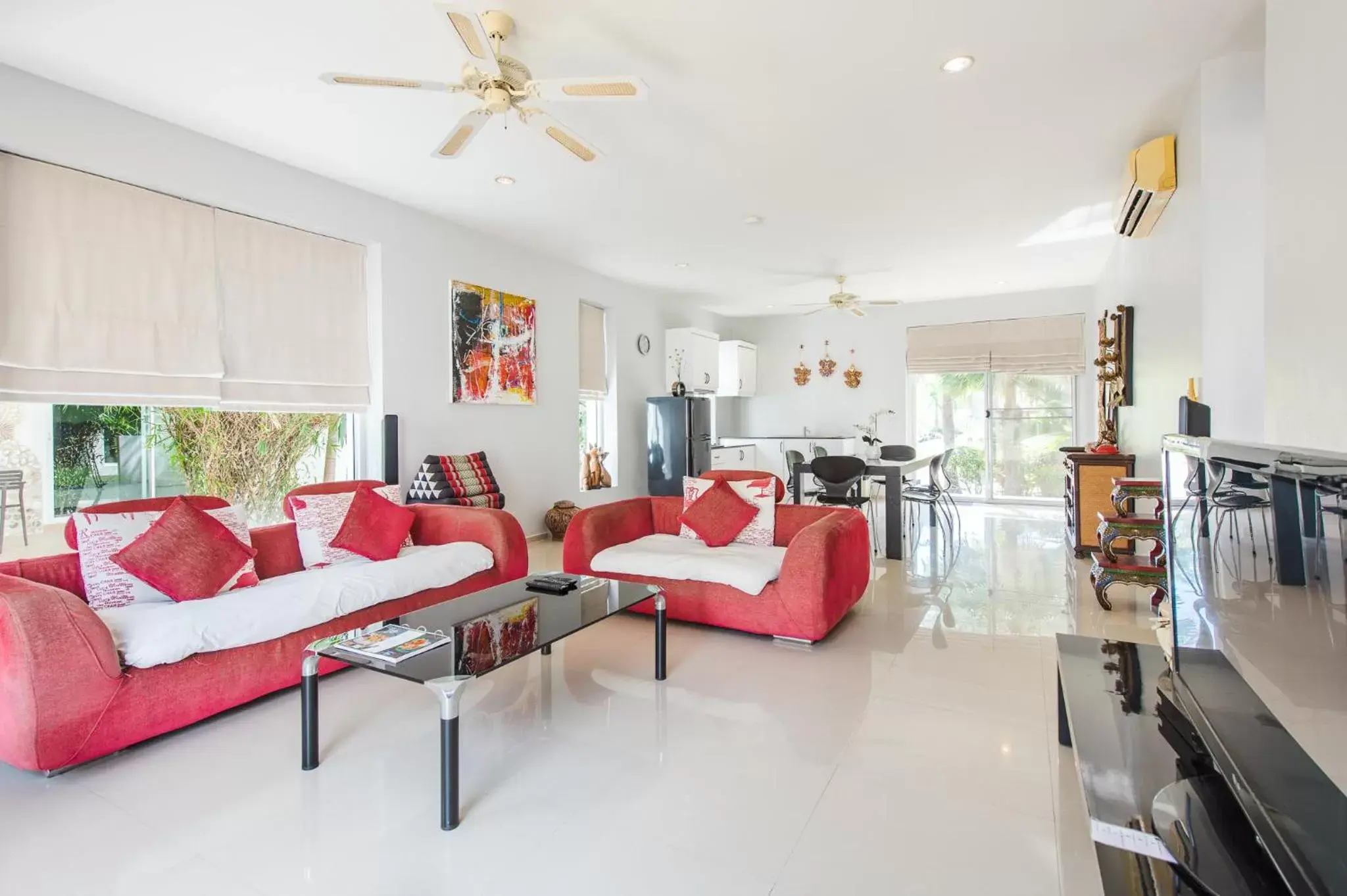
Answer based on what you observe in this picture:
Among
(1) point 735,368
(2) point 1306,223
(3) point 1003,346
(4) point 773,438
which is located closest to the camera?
(2) point 1306,223

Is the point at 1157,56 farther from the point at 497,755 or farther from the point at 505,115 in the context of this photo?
the point at 497,755

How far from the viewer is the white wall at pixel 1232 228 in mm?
2812

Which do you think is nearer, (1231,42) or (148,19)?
(148,19)

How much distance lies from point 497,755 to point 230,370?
303cm

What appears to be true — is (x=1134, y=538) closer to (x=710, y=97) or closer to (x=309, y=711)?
(x=710, y=97)

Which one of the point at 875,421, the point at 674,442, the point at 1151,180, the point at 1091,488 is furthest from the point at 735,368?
the point at 1151,180

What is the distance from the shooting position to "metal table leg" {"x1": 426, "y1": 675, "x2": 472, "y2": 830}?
5.83 ft

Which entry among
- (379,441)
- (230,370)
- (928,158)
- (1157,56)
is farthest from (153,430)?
(1157,56)

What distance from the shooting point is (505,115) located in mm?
3305

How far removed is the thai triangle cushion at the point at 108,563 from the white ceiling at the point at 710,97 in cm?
198

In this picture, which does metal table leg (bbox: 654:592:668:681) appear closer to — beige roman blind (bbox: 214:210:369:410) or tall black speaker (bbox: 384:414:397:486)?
tall black speaker (bbox: 384:414:397:486)

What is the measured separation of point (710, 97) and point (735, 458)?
6064mm

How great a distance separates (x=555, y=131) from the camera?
2.88 m

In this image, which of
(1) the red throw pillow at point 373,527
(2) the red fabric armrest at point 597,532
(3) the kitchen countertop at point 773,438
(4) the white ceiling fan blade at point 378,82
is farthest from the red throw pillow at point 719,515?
(3) the kitchen countertop at point 773,438
